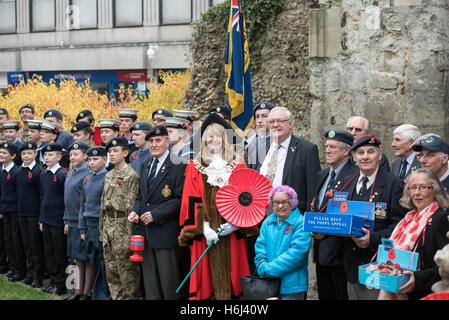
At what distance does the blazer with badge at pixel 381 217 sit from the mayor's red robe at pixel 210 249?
137 centimetres

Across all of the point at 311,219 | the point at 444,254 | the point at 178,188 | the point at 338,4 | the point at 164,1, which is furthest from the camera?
the point at 164,1

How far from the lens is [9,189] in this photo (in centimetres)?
898

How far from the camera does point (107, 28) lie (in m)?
32.8

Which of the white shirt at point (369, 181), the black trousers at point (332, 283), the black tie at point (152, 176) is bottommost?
the black trousers at point (332, 283)

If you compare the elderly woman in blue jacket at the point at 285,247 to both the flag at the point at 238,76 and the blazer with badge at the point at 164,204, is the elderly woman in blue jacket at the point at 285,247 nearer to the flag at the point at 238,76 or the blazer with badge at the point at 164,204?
the blazer with badge at the point at 164,204

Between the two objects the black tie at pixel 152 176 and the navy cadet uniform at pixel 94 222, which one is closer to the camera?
the black tie at pixel 152 176

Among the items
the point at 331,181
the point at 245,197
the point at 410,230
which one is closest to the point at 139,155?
the point at 245,197

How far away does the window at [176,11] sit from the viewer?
1224 inches

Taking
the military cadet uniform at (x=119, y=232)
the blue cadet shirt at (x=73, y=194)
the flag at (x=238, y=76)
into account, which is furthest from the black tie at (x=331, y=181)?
the blue cadet shirt at (x=73, y=194)

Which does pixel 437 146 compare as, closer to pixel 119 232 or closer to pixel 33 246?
pixel 119 232

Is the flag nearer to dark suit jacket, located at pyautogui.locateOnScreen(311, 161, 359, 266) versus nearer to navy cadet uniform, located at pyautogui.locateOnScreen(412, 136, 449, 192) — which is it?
dark suit jacket, located at pyautogui.locateOnScreen(311, 161, 359, 266)

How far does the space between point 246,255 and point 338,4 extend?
11.4 ft

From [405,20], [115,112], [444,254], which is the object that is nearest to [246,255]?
[444,254]
